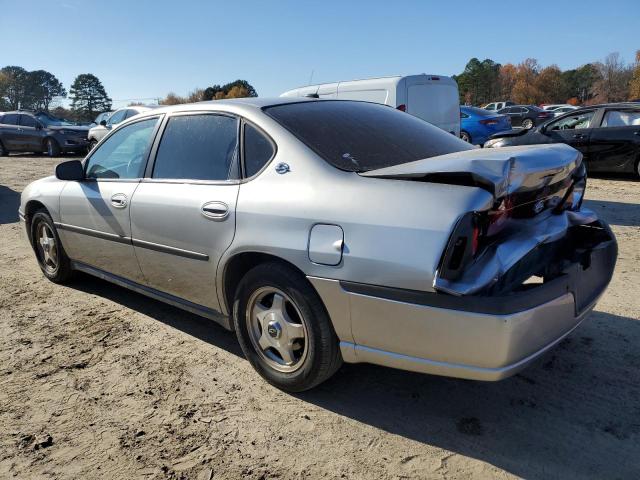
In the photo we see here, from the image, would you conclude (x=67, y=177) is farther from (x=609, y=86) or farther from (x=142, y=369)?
(x=609, y=86)

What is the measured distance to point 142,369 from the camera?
3221 mm

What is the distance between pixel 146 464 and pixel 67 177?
2676mm

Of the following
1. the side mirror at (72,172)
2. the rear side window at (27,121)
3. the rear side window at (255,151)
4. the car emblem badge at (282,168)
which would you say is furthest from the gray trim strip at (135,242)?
the rear side window at (27,121)

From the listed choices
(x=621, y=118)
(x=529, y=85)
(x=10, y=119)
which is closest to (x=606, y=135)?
(x=621, y=118)

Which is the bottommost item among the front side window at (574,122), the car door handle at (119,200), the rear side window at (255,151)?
the car door handle at (119,200)

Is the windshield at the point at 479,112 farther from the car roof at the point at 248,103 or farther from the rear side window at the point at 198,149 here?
the rear side window at the point at 198,149

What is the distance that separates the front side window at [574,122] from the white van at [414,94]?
6.85 feet

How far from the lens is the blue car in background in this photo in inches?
593

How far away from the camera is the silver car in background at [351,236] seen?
7.11 feet

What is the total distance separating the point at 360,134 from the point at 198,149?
1.06 m

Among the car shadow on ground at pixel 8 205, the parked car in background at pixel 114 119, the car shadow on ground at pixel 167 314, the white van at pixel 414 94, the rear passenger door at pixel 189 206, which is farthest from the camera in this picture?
the parked car in background at pixel 114 119

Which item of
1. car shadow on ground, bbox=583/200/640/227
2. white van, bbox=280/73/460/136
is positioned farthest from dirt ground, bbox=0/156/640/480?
white van, bbox=280/73/460/136

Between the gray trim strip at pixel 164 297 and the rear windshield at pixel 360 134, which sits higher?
the rear windshield at pixel 360 134

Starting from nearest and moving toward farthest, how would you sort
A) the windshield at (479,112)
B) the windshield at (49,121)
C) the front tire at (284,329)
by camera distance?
1. the front tire at (284,329)
2. the windshield at (479,112)
3. the windshield at (49,121)
